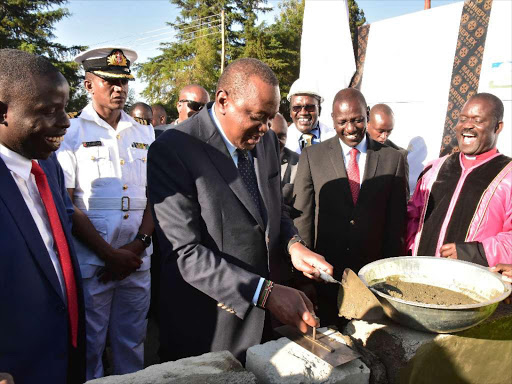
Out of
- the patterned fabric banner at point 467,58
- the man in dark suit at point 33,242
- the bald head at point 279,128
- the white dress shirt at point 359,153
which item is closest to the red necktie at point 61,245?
the man in dark suit at point 33,242

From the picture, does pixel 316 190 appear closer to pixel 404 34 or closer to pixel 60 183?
pixel 60 183

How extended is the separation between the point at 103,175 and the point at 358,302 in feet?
6.83

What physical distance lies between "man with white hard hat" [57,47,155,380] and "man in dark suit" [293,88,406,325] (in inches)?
50.3

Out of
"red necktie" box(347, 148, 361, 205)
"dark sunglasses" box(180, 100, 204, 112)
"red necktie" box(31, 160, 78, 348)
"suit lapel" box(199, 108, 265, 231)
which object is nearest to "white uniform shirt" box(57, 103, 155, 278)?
"red necktie" box(31, 160, 78, 348)

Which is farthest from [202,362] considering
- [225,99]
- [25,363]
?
[225,99]

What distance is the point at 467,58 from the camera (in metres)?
6.09

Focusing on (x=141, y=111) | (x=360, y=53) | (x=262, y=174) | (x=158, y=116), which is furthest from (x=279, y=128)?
(x=360, y=53)

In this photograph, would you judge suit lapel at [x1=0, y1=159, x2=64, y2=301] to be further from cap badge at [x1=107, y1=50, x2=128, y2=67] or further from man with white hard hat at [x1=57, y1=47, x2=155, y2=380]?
cap badge at [x1=107, y1=50, x2=128, y2=67]

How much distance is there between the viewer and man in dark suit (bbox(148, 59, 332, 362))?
1.65 m

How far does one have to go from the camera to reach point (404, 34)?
6867mm

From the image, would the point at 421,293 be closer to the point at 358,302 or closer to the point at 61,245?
the point at 358,302

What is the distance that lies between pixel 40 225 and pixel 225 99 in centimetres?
102

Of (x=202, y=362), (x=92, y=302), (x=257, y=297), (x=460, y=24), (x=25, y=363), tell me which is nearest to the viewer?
(x=202, y=362)

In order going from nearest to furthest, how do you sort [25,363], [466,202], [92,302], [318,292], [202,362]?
[202,362], [25,363], [466,202], [92,302], [318,292]
